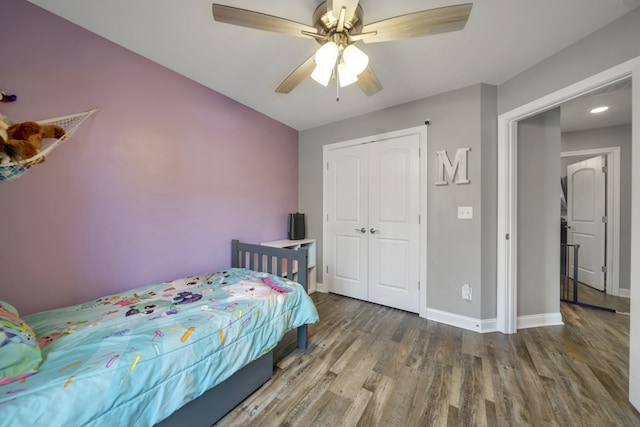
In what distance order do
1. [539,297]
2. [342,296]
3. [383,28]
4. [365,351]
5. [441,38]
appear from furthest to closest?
1. [342,296]
2. [539,297]
3. [365,351]
4. [441,38]
5. [383,28]

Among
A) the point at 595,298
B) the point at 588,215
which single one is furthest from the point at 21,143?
the point at 588,215

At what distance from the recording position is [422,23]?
1.07 metres

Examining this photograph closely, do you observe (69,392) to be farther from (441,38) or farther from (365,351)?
(441,38)

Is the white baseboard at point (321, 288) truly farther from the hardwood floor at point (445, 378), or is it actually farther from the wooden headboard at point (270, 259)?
the wooden headboard at point (270, 259)

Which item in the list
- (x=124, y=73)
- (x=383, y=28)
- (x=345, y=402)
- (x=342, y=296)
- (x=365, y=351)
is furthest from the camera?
(x=342, y=296)

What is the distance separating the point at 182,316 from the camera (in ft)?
3.85

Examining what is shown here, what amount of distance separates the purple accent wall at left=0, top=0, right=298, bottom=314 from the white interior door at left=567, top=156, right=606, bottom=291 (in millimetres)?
4796

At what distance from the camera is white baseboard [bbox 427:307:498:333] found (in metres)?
2.04

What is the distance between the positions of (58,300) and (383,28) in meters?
2.46

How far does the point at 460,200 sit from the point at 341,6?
6.16ft

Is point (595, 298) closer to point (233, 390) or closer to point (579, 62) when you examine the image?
point (579, 62)

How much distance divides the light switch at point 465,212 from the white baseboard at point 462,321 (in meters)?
0.97

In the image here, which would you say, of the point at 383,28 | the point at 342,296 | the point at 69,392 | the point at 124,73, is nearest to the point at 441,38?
the point at 383,28

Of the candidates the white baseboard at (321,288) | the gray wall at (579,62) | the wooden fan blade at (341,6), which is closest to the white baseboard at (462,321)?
the white baseboard at (321,288)
